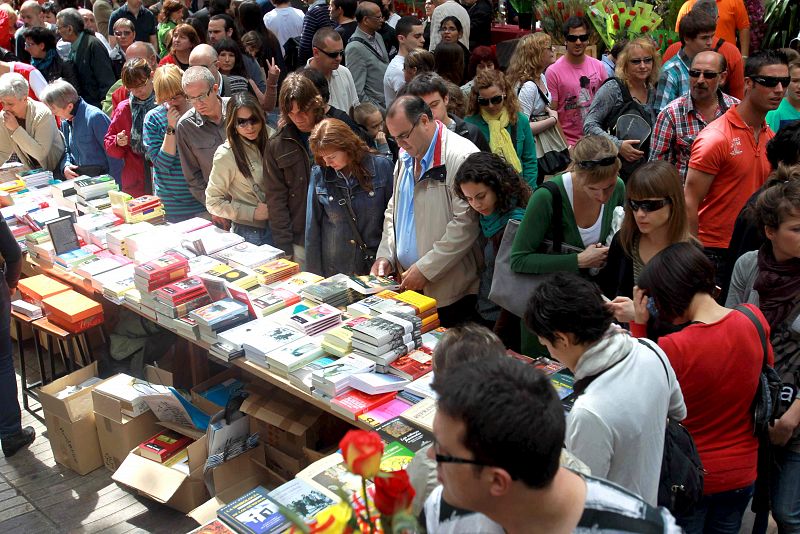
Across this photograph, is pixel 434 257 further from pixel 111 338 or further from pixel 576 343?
pixel 111 338

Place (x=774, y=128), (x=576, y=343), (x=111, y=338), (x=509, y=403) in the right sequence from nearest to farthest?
(x=509, y=403)
(x=576, y=343)
(x=774, y=128)
(x=111, y=338)

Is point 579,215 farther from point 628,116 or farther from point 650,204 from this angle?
point 628,116

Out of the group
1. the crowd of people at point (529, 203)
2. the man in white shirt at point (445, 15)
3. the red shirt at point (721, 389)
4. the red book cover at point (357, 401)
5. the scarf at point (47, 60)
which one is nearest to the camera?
the crowd of people at point (529, 203)

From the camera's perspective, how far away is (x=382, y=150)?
539 cm

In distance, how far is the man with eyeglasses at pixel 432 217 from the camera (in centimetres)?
420

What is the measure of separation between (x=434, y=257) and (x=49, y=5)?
9415 millimetres

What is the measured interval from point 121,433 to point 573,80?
4.06m

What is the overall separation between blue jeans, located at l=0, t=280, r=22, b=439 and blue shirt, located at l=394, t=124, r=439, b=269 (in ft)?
7.17

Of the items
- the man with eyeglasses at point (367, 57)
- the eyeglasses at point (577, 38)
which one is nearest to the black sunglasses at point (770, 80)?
the eyeglasses at point (577, 38)

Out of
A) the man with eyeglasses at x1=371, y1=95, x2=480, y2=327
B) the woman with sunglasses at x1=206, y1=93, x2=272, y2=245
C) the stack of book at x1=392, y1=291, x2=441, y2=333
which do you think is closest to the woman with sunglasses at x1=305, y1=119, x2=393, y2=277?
the man with eyeglasses at x1=371, y1=95, x2=480, y2=327

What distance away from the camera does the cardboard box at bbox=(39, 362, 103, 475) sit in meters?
4.49

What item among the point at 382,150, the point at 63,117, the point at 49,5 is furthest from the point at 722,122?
the point at 49,5

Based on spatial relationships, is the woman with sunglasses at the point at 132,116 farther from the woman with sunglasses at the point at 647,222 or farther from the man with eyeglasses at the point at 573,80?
the woman with sunglasses at the point at 647,222

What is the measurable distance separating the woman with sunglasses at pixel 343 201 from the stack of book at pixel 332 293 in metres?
0.41
